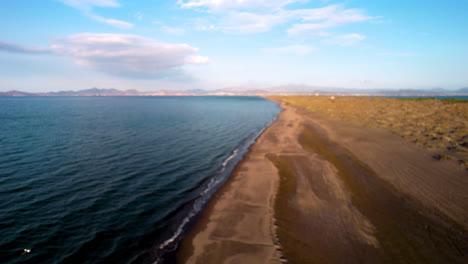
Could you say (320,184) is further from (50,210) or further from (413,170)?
(50,210)

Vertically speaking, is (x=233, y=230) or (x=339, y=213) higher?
(x=339, y=213)

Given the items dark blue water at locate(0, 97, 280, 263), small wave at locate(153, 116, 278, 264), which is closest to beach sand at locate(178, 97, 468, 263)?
small wave at locate(153, 116, 278, 264)

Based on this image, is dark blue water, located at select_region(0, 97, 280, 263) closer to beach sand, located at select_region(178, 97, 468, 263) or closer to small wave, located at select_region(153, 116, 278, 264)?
small wave, located at select_region(153, 116, 278, 264)

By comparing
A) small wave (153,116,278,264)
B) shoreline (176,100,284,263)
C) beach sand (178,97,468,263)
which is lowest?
small wave (153,116,278,264)

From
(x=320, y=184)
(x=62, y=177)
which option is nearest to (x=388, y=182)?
(x=320, y=184)

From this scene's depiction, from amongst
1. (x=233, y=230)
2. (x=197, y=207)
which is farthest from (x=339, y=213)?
(x=197, y=207)

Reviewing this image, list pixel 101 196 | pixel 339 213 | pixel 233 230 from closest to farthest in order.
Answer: pixel 233 230, pixel 339 213, pixel 101 196

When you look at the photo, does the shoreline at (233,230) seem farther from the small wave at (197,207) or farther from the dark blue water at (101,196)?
the dark blue water at (101,196)

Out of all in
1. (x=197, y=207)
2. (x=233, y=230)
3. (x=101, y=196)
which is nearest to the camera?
(x=233, y=230)

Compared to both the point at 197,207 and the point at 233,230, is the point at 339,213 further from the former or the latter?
the point at 197,207
